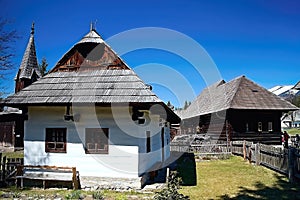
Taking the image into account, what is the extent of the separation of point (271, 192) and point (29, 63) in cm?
2113

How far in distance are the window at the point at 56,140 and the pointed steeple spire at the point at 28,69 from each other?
1412 centimetres

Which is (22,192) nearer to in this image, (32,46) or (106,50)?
(106,50)

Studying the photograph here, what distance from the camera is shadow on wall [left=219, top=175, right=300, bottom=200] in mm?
8180

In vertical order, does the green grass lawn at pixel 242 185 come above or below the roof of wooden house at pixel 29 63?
below

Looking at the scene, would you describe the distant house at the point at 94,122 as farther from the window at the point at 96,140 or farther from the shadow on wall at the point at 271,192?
the shadow on wall at the point at 271,192

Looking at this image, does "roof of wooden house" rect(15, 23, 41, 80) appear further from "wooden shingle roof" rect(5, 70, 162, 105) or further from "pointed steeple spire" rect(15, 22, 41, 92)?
"wooden shingle roof" rect(5, 70, 162, 105)

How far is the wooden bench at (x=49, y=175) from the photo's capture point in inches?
364

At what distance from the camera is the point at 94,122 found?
9531 mm

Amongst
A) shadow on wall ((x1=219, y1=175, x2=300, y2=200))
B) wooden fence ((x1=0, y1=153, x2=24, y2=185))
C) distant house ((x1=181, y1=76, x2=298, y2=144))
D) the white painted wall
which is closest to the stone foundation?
the white painted wall

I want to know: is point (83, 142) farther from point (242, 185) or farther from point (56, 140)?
point (242, 185)

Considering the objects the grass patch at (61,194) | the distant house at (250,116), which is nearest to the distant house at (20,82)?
the grass patch at (61,194)

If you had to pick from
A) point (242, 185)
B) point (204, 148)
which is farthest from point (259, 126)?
point (242, 185)

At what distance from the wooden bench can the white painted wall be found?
0.27 meters

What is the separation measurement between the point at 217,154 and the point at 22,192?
12.4m
